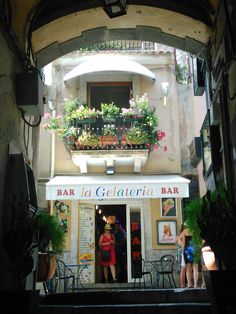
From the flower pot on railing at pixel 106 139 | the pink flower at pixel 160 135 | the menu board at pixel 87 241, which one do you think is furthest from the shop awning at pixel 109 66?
the menu board at pixel 87 241

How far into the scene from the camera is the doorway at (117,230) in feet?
44.3

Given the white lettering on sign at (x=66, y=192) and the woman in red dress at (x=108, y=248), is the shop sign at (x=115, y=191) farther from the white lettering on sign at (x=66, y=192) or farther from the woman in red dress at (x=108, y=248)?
the woman in red dress at (x=108, y=248)

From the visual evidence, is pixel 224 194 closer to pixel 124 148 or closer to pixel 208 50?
pixel 208 50

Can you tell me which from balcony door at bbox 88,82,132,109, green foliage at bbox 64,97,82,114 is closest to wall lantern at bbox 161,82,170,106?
balcony door at bbox 88,82,132,109

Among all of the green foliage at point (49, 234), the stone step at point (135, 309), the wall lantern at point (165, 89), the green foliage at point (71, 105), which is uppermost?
the wall lantern at point (165, 89)

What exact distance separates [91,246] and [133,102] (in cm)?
470

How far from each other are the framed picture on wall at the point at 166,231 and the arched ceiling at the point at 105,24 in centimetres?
687

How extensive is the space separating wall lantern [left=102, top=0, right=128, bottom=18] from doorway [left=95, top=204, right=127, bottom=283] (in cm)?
892

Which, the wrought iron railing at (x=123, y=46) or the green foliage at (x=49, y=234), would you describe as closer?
the green foliage at (x=49, y=234)

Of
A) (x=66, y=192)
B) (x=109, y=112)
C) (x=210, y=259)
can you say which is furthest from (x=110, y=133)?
(x=210, y=259)

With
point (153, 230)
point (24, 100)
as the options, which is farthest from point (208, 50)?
point (153, 230)

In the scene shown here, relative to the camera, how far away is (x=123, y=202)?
46.2ft

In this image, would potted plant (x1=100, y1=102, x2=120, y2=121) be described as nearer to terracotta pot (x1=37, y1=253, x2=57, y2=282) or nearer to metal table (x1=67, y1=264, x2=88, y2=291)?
metal table (x1=67, y1=264, x2=88, y2=291)

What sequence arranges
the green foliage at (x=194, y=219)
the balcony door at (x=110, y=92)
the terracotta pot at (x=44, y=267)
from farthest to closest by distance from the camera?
the balcony door at (x=110, y=92) < the terracotta pot at (x=44, y=267) < the green foliage at (x=194, y=219)
